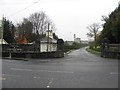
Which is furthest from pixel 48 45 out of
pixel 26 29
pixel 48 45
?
pixel 26 29

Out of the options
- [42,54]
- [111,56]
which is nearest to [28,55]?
[42,54]

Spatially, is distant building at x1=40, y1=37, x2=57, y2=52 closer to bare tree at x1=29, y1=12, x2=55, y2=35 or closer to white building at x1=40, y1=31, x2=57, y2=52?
white building at x1=40, y1=31, x2=57, y2=52

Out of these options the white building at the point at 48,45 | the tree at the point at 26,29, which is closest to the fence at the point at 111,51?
the white building at the point at 48,45

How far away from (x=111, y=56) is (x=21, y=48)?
1200 centimetres

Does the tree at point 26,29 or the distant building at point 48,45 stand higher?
the tree at point 26,29

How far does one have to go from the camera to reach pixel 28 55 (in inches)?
1540

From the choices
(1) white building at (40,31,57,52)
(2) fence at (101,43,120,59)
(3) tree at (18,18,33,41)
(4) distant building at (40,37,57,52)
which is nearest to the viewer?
(2) fence at (101,43,120,59)

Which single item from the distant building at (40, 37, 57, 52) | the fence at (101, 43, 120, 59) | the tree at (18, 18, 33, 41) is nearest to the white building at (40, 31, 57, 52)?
the distant building at (40, 37, 57, 52)

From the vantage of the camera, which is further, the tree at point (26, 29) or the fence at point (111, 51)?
the tree at point (26, 29)

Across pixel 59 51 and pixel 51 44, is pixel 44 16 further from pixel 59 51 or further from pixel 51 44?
pixel 59 51

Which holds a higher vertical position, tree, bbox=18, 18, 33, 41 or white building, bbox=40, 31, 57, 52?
tree, bbox=18, 18, 33, 41

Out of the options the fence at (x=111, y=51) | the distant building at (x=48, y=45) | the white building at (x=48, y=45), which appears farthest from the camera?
the distant building at (x=48, y=45)

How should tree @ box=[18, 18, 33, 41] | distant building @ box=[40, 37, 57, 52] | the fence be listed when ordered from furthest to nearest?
tree @ box=[18, 18, 33, 41] < distant building @ box=[40, 37, 57, 52] < the fence

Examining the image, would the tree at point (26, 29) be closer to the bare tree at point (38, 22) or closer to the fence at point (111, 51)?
the bare tree at point (38, 22)
